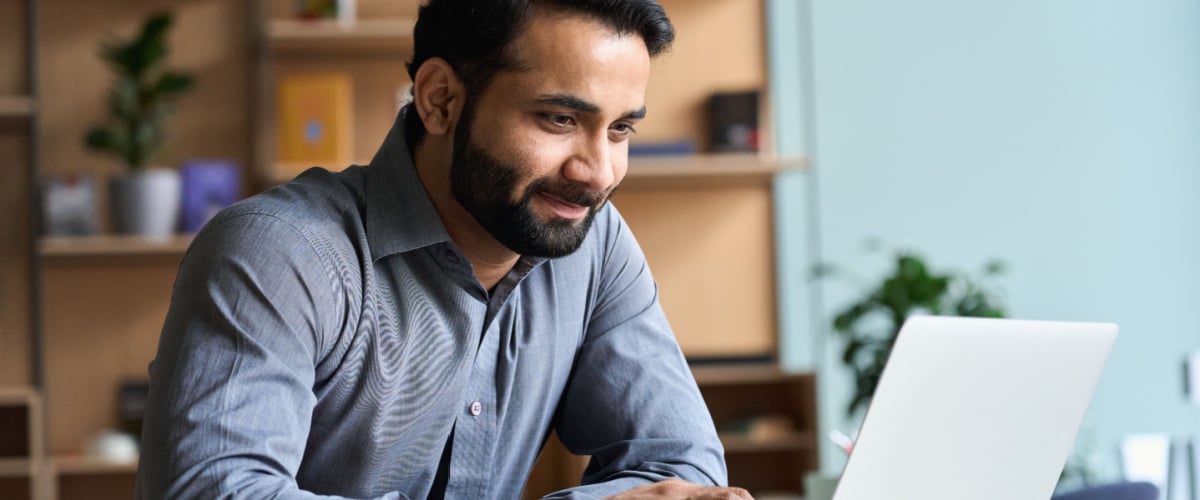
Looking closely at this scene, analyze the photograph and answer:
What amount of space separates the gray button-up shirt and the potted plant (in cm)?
208

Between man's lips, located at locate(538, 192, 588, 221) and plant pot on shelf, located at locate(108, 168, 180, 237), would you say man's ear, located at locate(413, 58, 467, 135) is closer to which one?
man's lips, located at locate(538, 192, 588, 221)

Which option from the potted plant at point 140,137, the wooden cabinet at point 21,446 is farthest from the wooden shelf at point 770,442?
the wooden cabinet at point 21,446

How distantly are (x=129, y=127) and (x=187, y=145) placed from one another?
0.20m

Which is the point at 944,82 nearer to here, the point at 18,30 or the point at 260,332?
the point at 18,30

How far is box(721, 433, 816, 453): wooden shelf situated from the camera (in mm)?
3299

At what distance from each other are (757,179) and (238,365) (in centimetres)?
257

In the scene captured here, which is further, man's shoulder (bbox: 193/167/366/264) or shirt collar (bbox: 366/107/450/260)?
shirt collar (bbox: 366/107/450/260)

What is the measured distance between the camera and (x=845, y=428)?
3555 mm

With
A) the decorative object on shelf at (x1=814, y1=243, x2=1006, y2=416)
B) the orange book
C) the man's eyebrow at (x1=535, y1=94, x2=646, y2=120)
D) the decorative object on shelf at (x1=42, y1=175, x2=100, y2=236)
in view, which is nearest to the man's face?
the man's eyebrow at (x1=535, y1=94, x2=646, y2=120)

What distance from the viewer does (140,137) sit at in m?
3.24

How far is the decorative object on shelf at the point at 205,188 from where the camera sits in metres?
3.29

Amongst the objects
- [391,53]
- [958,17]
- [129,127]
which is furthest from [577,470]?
[958,17]

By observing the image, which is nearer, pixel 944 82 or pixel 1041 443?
pixel 1041 443

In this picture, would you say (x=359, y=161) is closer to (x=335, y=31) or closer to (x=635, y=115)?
(x=335, y=31)
